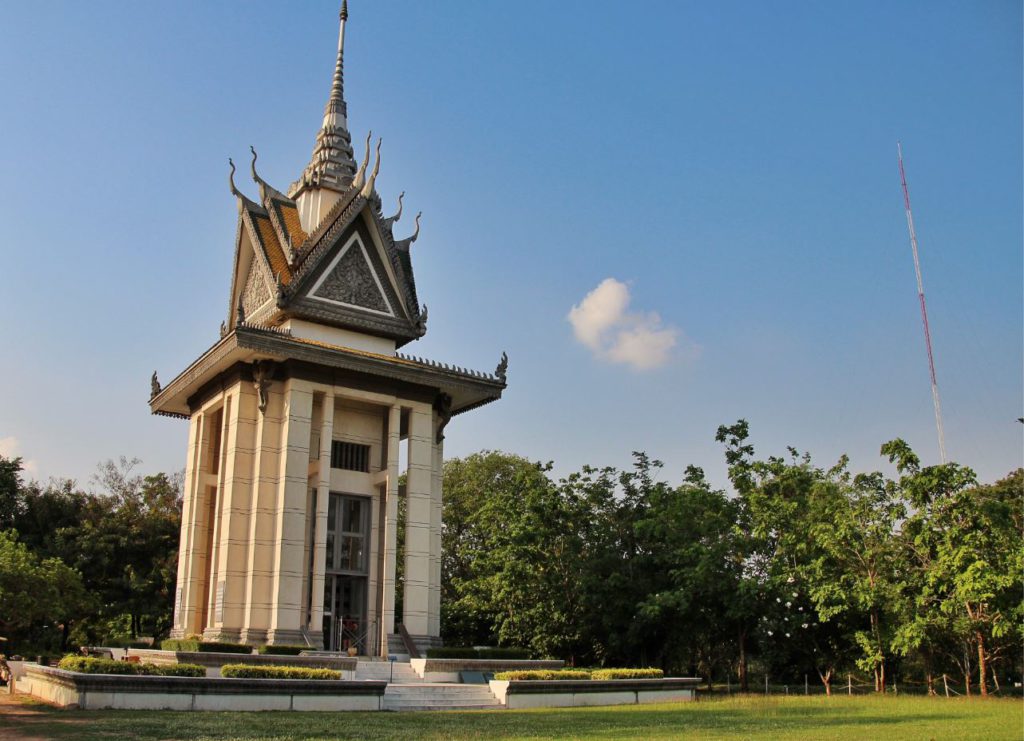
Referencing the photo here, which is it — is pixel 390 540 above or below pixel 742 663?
above

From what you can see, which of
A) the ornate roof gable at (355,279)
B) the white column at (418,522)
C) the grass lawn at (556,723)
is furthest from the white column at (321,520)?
the grass lawn at (556,723)

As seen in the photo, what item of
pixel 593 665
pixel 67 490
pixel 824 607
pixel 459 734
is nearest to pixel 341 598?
pixel 593 665

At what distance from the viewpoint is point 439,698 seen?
74.9ft

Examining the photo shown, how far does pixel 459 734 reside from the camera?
594 inches

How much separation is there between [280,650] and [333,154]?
18.9 meters

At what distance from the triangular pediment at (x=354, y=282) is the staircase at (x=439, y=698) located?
14.3 m

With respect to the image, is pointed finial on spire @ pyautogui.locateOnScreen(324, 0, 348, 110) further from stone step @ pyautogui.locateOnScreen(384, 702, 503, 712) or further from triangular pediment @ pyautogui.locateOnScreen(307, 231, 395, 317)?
stone step @ pyautogui.locateOnScreen(384, 702, 503, 712)

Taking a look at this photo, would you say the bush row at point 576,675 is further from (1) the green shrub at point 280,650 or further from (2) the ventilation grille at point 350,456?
(2) the ventilation grille at point 350,456

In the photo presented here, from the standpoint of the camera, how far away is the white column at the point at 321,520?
29.3 metres

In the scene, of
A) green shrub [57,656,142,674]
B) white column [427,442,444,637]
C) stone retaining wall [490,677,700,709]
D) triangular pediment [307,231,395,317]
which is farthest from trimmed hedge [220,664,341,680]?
triangular pediment [307,231,395,317]

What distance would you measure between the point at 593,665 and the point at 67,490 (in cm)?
2525

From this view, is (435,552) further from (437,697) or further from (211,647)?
(437,697)

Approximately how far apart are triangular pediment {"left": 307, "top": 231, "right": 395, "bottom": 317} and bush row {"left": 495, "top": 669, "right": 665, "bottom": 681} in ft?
45.9

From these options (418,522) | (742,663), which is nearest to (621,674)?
(418,522)
